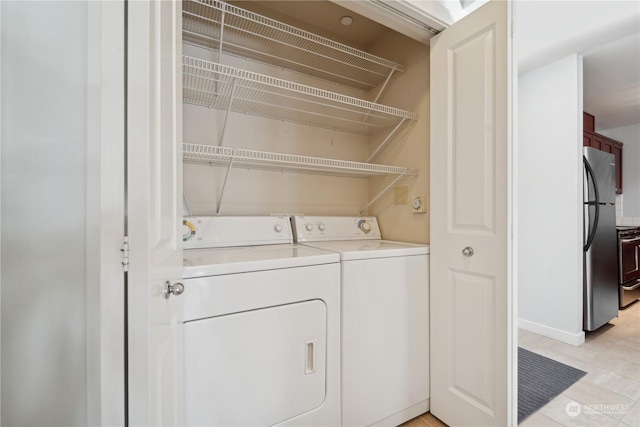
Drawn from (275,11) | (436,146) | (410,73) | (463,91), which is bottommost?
(436,146)

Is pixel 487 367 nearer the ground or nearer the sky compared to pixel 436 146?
nearer the ground

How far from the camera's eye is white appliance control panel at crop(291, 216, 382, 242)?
1.81 metres

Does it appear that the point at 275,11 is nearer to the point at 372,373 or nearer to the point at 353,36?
the point at 353,36

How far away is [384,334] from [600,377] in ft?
6.00

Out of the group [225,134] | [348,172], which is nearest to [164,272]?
[225,134]

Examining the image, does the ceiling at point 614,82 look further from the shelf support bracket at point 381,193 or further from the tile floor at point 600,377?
the tile floor at point 600,377

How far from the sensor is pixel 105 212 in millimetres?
477

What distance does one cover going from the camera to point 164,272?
0.67 m

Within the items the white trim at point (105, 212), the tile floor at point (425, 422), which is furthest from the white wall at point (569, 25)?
the tile floor at point (425, 422)

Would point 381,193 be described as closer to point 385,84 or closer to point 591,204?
point 385,84

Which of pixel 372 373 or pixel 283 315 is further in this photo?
pixel 372 373

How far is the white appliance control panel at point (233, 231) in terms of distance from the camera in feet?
4.75

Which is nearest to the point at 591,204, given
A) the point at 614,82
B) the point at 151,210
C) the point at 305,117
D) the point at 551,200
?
the point at 551,200

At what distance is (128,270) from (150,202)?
0.46 ft
